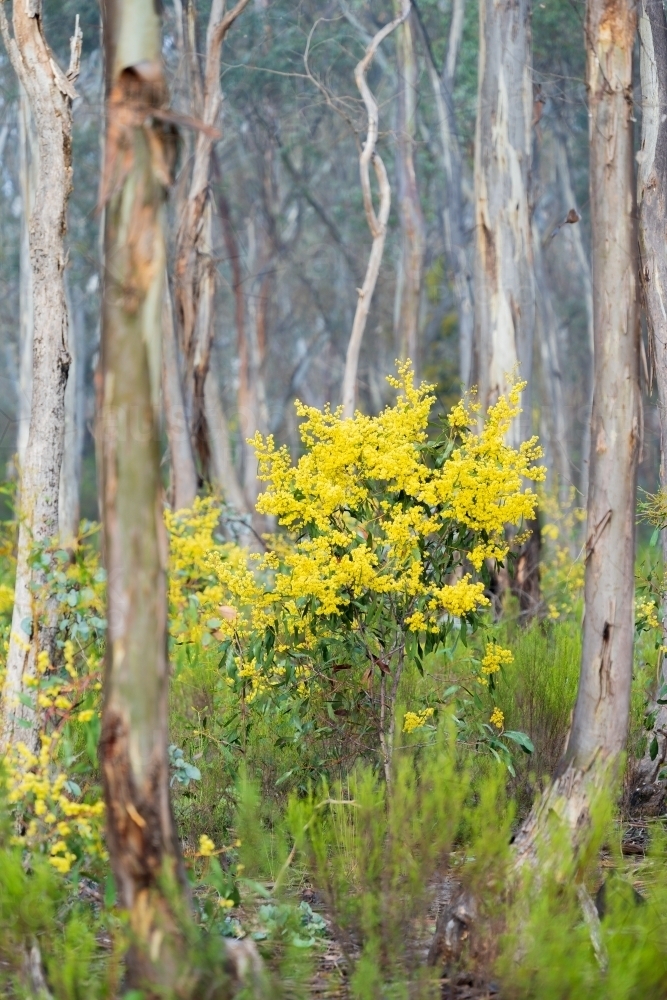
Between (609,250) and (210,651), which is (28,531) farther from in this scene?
(609,250)

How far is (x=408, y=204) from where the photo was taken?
14.4 meters

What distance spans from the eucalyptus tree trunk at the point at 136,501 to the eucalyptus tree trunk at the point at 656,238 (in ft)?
8.31

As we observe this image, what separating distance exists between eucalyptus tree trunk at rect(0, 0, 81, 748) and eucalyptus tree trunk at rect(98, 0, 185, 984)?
116cm

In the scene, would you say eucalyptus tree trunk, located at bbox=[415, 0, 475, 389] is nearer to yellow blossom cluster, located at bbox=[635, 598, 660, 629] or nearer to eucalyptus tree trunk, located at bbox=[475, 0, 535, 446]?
eucalyptus tree trunk, located at bbox=[475, 0, 535, 446]

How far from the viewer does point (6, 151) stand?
2200 cm

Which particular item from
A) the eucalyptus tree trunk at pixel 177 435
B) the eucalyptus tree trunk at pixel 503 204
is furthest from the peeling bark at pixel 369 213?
the eucalyptus tree trunk at pixel 503 204

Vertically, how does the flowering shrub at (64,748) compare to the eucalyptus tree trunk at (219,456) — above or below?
below

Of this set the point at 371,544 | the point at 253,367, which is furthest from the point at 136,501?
the point at 253,367

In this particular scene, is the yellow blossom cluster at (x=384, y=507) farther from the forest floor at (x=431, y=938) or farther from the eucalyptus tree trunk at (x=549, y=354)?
the eucalyptus tree trunk at (x=549, y=354)

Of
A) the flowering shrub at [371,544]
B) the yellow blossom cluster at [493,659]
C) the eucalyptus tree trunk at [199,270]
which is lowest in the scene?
the yellow blossom cluster at [493,659]

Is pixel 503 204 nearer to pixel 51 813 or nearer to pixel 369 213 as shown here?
pixel 369 213

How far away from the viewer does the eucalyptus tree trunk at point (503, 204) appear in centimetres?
787

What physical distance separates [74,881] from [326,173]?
21.3 m

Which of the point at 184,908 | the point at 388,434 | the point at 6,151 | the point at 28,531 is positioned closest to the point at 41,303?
the point at 28,531
